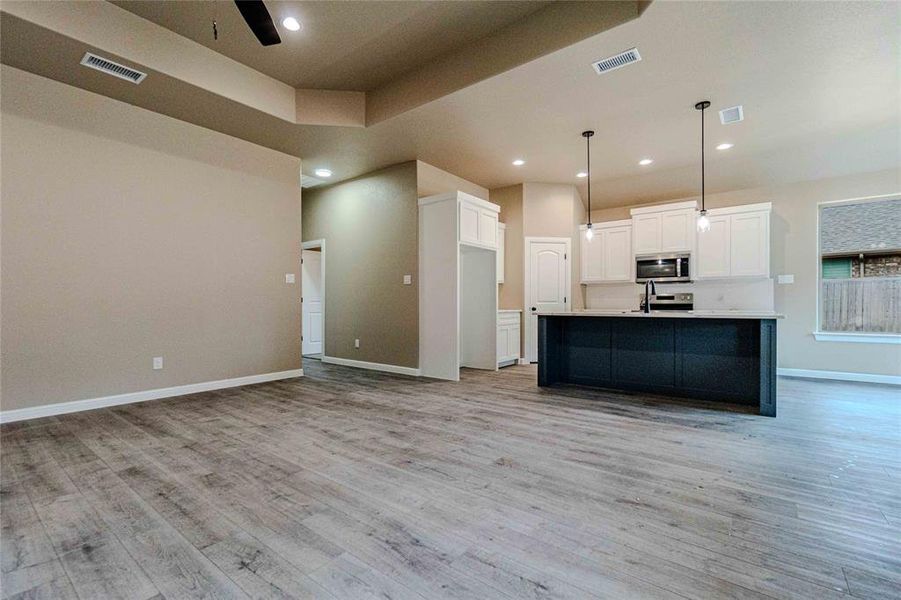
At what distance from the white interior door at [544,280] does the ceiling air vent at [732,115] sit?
9.25 feet

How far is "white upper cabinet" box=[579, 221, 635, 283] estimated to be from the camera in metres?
6.78

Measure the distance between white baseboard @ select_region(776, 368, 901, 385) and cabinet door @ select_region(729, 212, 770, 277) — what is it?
148cm

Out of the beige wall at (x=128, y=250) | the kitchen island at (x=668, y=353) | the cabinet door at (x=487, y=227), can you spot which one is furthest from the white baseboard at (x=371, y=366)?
the cabinet door at (x=487, y=227)

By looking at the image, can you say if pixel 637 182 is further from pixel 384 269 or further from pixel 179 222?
pixel 179 222

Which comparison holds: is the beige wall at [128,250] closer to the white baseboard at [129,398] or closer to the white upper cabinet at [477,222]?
the white baseboard at [129,398]

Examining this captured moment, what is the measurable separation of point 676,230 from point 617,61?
379 centimetres

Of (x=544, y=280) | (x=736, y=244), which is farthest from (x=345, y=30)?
(x=736, y=244)

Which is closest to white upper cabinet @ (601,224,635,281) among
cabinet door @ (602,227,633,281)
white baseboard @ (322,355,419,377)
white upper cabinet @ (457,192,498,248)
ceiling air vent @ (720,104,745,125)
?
cabinet door @ (602,227,633,281)

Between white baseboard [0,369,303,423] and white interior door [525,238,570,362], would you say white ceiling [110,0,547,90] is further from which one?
white interior door [525,238,570,362]

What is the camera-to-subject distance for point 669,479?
2.31 metres

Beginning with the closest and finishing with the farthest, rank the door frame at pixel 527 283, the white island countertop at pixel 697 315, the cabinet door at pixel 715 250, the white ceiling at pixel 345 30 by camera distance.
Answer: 1. the white ceiling at pixel 345 30
2. the white island countertop at pixel 697 315
3. the cabinet door at pixel 715 250
4. the door frame at pixel 527 283

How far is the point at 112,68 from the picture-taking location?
3447 mm

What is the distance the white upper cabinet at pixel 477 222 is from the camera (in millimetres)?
5391

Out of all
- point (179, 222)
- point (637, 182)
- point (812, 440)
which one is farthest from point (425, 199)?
point (812, 440)
